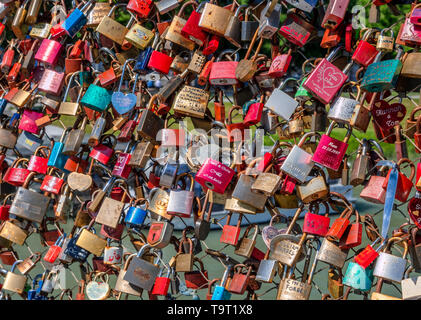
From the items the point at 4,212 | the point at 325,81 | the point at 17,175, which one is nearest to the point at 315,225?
the point at 325,81

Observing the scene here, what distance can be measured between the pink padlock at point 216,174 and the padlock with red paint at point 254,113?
17 centimetres

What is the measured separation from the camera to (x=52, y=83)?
2277mm

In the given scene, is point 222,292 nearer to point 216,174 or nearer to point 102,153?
point 216,174

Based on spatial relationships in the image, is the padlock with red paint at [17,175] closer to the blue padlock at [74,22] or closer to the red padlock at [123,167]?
the red padlock at [123,167]

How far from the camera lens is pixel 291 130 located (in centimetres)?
181

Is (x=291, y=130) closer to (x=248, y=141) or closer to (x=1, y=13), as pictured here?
(x=248, y=141)

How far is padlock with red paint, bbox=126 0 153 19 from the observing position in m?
2.05

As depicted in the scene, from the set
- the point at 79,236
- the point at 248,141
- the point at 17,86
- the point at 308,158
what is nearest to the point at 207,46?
the point at 248,141

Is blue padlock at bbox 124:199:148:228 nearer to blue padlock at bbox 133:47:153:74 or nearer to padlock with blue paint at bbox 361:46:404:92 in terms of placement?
blue padlock at bbox 133:47:153:74

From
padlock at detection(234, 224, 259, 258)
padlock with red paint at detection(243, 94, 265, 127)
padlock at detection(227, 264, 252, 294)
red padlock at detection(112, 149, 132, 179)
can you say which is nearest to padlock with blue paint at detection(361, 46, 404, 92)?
padlock with red paint at detection(243, 94, 265, 127)

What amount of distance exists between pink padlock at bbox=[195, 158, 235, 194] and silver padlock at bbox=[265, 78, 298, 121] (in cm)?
23

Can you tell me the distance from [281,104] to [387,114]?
306 millimetres

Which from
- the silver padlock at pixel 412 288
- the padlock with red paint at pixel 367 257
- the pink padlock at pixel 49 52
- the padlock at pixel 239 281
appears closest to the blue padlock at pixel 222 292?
the padlock at pixel 239 281

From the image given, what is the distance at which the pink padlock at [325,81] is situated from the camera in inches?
64.2
